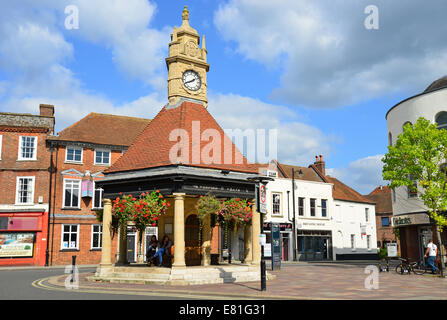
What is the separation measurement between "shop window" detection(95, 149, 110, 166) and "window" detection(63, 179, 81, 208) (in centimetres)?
243

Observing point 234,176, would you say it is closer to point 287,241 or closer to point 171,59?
point 171,59

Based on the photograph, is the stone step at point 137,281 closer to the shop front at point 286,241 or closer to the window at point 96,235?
the window at point 96,235

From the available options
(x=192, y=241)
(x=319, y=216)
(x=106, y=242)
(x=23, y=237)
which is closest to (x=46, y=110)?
(x=23, y=237)

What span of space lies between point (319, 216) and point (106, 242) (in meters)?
31.2

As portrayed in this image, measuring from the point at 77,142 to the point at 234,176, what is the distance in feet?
68.2

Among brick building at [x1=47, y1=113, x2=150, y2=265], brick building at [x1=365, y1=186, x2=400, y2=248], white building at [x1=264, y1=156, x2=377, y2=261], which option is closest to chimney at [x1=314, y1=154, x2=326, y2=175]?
white building at [x1=264, y1=156, x2=377, y2=261]

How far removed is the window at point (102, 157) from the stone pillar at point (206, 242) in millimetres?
19744

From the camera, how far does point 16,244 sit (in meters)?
32.8

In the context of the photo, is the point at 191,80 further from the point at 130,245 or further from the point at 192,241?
the point at 130,245

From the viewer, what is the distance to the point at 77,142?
35312 mm

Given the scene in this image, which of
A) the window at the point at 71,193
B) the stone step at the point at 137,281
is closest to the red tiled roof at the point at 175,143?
the stone step at the point at 137,281
